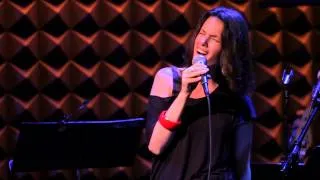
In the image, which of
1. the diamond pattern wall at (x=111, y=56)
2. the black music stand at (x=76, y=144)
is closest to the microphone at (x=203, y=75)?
the black music stand at (x=76, y=144)

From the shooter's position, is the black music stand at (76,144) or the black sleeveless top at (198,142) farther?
the black music stand at (76,144)

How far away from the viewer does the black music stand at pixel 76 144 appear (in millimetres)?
2717

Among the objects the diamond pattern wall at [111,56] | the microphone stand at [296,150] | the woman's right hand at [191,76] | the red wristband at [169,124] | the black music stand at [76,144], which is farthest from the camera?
the diamond pattern wall at [111,56]

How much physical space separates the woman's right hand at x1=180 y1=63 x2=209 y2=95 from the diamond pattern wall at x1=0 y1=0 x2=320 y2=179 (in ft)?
6.61

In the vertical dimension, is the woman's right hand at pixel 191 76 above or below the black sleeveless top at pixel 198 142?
above

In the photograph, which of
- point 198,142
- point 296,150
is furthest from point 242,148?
point 296,150

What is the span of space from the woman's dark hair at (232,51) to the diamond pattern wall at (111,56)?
174cm

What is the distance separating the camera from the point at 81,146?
9.23 ft

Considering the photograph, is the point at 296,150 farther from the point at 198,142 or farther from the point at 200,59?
the point at 200,59

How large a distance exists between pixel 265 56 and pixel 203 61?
83.4 inches

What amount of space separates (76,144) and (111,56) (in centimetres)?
118

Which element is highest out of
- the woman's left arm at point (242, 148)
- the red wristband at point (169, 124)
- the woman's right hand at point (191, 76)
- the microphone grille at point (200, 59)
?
the microphone grille at point (200, 59)

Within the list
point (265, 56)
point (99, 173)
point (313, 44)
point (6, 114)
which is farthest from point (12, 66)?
point (313, 44)

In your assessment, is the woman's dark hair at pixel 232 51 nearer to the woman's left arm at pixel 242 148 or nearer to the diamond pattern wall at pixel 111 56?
the woman's left arm at pixel 242 148
